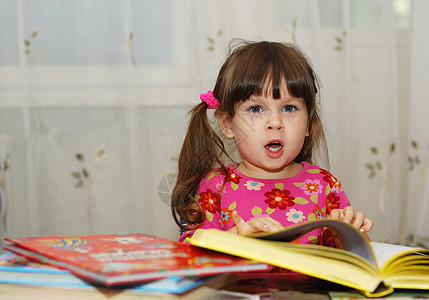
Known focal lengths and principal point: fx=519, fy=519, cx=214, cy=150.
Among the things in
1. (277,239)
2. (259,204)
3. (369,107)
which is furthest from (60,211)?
(277,239)

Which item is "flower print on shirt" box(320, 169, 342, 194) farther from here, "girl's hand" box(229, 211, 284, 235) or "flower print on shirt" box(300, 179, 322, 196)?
"girl's hand" box(229, 211, 284, 235)

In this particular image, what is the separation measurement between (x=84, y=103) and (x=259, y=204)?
2.47 feet

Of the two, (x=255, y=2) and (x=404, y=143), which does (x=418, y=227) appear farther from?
(x=255, y=2)

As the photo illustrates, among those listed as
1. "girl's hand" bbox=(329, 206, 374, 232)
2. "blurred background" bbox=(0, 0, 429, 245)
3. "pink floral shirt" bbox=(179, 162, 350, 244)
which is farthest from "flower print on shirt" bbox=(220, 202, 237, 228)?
"blurred background" bbox=(0, 0, 429, 245)

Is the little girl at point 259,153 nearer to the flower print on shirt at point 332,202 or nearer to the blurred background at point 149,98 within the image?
the flower print on shirt at point 332,202

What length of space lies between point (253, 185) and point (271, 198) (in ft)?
0.15

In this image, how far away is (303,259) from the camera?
52 centimetres

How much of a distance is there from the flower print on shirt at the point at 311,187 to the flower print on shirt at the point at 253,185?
0.08 metres

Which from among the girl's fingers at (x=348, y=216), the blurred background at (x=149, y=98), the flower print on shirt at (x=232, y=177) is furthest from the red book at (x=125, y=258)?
the blurred background at (x=149, y=98)

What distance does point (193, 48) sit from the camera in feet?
5.01

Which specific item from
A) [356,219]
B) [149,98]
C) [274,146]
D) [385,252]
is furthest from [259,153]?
[149,98]

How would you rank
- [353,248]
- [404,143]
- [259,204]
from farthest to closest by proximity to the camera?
[404,143]
[259,204]
[353,248]

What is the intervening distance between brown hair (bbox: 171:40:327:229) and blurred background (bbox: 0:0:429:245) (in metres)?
0.43

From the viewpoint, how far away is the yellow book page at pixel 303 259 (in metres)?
0.51
